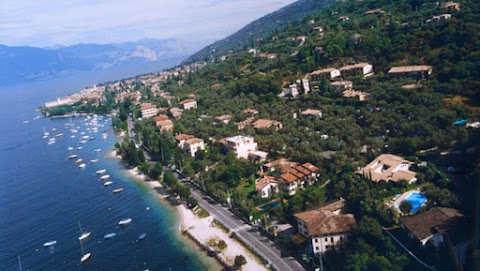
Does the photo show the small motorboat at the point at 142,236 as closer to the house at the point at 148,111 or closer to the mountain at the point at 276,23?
the house at the point at 148,111

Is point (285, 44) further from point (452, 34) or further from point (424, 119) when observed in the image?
point (424, 119)

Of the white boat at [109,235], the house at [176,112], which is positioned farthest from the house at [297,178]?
the house at [176,112]

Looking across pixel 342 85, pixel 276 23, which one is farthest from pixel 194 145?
pixel 276 23

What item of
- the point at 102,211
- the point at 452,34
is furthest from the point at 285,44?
the point at 102,211

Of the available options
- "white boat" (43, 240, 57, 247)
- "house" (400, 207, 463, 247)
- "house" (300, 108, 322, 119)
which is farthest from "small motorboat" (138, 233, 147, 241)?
"house" (300, 108, 322, 119)

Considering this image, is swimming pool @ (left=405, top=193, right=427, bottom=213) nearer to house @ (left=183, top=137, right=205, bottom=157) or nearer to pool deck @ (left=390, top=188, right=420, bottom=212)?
pool deck @ (left=390, top=188, right=420, bottom=212)

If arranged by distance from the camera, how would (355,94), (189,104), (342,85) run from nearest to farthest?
(355,94), (342,85), (189,104)

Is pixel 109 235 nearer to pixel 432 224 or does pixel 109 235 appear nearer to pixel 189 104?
A: pixel 432 224

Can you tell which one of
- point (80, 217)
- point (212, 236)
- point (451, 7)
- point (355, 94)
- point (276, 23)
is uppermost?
point (276, 23)
